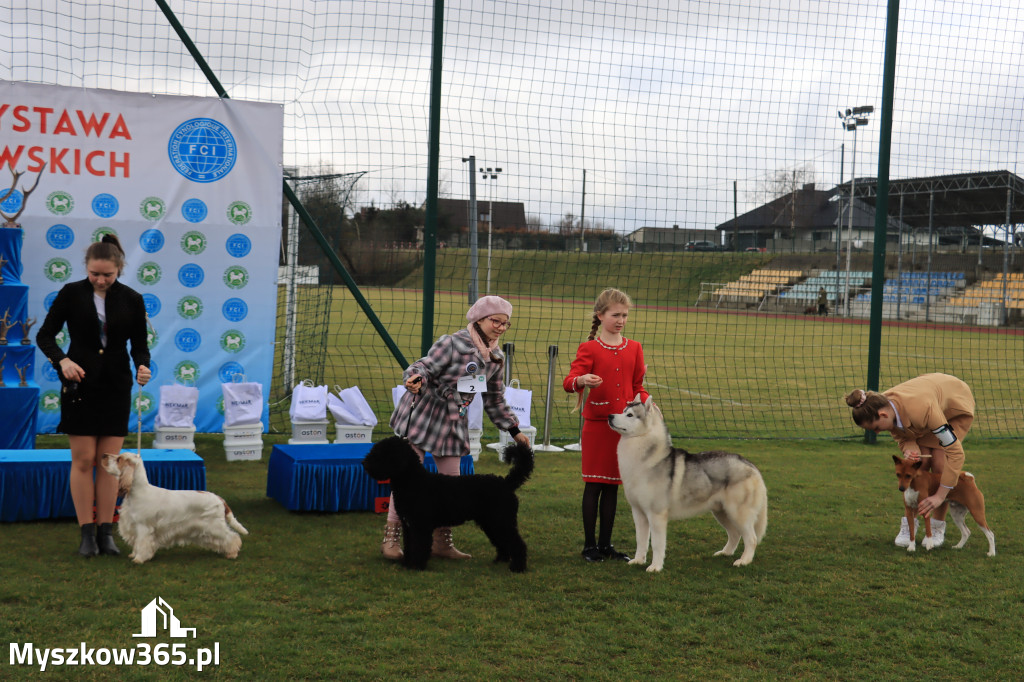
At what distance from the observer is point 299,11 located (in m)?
7.95

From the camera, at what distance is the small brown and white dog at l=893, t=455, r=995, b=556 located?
17.4ft

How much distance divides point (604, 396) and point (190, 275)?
5.13 meters

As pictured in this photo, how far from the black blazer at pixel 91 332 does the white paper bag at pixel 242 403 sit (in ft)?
9.83

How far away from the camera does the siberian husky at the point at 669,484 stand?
4.82m

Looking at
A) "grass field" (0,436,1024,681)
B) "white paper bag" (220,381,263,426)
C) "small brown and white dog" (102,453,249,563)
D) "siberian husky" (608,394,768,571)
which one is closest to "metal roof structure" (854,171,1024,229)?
"white paper bag" (220,381,263,426)

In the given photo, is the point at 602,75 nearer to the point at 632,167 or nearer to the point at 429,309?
the point at 632,167

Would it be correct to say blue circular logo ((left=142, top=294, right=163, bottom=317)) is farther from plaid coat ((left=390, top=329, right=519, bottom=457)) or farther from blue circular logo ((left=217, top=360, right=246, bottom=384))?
plaid coat ((left=390, top=329, right=519, bottom=457))

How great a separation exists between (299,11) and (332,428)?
4.26 m

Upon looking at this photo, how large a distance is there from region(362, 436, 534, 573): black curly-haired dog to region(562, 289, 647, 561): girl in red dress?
0.50 m

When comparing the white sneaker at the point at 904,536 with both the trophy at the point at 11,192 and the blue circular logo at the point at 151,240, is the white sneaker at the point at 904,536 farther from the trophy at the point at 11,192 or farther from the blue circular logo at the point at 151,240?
the trophy at the point at 11,192

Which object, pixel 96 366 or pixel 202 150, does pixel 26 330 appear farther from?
pixel 96 366

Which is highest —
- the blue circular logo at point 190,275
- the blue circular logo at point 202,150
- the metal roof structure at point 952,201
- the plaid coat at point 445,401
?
→ the metal roof structure at point 952,201

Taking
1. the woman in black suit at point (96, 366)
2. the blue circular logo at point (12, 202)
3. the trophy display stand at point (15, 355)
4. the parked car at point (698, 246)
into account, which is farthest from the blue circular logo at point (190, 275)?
the parked car at point (698, 246)

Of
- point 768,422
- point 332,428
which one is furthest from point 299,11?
point 768,422
